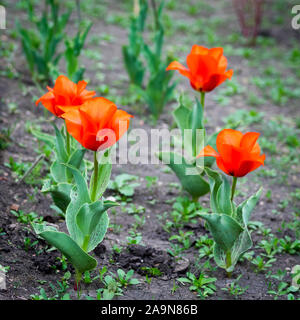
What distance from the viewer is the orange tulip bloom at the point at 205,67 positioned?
7.60ft

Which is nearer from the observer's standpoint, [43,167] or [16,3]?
[43,167]

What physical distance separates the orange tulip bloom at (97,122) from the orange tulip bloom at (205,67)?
732mm

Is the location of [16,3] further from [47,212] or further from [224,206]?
[224,206]

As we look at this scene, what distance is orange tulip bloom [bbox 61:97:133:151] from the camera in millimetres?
1676

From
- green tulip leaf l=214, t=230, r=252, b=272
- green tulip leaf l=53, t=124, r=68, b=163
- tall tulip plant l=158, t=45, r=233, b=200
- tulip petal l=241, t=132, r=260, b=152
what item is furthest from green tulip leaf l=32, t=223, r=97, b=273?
tall tulip plant l=158, t=45, r=233, b=200

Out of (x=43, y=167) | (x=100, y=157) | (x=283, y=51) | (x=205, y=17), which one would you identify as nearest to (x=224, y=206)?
(x=100, y=157)

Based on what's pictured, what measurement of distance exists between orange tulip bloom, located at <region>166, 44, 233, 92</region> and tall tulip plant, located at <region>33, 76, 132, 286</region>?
606 millimetres

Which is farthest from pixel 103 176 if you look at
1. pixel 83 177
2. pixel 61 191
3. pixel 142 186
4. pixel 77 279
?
pixel 142 186

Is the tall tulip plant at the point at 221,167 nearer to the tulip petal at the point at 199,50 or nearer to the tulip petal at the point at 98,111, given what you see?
the tulip petal at the point at 199,50

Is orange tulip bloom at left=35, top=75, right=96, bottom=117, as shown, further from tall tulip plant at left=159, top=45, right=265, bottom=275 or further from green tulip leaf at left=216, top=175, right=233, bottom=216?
green tulip leaf at left=216, top=175, right=233, bottom=216

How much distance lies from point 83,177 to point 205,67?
886 millimetres

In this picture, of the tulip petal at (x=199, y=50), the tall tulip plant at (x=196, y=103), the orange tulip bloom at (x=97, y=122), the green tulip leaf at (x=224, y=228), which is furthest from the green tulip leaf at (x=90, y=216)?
the tulip petal at (x=199, y=50)

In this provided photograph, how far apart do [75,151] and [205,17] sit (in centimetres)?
509

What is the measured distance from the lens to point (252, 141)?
1.85 m
